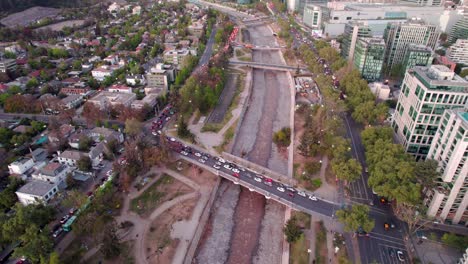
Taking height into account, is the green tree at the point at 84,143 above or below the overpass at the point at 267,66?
above

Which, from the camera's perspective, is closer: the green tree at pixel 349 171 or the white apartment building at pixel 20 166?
the green tree at pixel 349 171

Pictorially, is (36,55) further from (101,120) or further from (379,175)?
(379,175)

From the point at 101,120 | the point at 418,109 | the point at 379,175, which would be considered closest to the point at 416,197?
the point at 379,175

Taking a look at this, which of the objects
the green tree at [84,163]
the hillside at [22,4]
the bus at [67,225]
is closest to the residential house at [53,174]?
the green tree at [84,163]

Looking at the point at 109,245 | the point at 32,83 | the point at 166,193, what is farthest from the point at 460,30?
the point at 32,83

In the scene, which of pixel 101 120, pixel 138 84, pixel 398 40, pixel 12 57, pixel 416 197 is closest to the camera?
pixel 416 197

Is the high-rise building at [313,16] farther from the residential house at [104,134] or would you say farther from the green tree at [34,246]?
the green tree at [34,246]

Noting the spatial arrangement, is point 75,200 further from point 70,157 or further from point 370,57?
point 370,57
